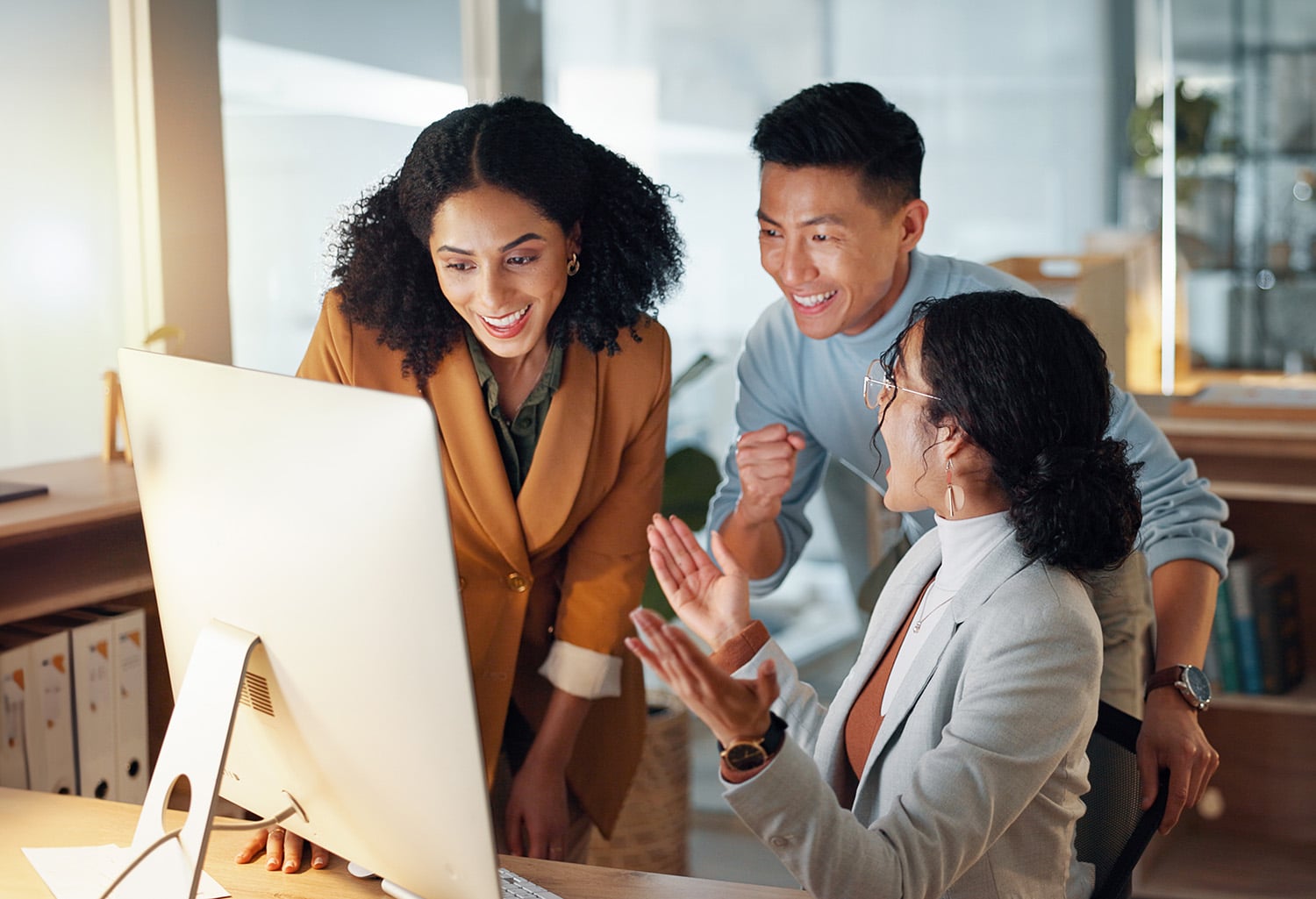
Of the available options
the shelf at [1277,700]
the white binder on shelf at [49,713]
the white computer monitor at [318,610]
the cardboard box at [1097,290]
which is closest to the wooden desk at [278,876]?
the white computer monitor at [318,610]

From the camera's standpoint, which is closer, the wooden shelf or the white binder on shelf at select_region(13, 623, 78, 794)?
the white binder on shelf at select_region(13, 623, 78, 794)

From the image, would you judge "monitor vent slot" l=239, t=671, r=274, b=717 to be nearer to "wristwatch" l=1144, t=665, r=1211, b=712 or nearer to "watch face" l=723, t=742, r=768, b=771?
"watch face" l=723, t=742, r=768, b=771

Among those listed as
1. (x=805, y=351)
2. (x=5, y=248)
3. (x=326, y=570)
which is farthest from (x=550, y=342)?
(x=5, y=248)

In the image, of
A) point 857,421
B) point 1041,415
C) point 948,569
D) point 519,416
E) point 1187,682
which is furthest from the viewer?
point 857,421

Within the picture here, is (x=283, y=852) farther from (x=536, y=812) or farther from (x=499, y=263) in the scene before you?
(x=499, y=263)

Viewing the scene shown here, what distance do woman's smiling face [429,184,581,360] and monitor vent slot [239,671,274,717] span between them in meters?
0.61

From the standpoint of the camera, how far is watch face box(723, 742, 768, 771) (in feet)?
3.40

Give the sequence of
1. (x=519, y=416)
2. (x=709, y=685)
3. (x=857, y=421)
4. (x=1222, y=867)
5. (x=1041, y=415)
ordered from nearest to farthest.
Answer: (x=709, y=685) → (x=1041, y=415) → (x=519, y=416) → (x=857, y=421) → (x=1222, y=867)

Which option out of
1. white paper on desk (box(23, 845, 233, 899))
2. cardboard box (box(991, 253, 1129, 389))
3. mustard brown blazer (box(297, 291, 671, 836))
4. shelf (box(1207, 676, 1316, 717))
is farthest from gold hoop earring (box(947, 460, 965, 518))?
shelf (box(1207, 676, 1316, 717))

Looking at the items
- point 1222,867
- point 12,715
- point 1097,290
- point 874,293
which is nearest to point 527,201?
point 874,293

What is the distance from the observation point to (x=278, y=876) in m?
1.30

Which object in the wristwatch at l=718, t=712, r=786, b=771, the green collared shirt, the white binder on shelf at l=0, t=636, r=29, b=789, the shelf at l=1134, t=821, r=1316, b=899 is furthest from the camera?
the shelf at l=1134, t=821, r=1316, b=899

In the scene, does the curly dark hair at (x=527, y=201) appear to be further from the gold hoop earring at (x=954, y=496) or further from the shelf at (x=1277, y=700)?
the shelf at (x=1277, y=700)

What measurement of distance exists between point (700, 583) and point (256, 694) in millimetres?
517
